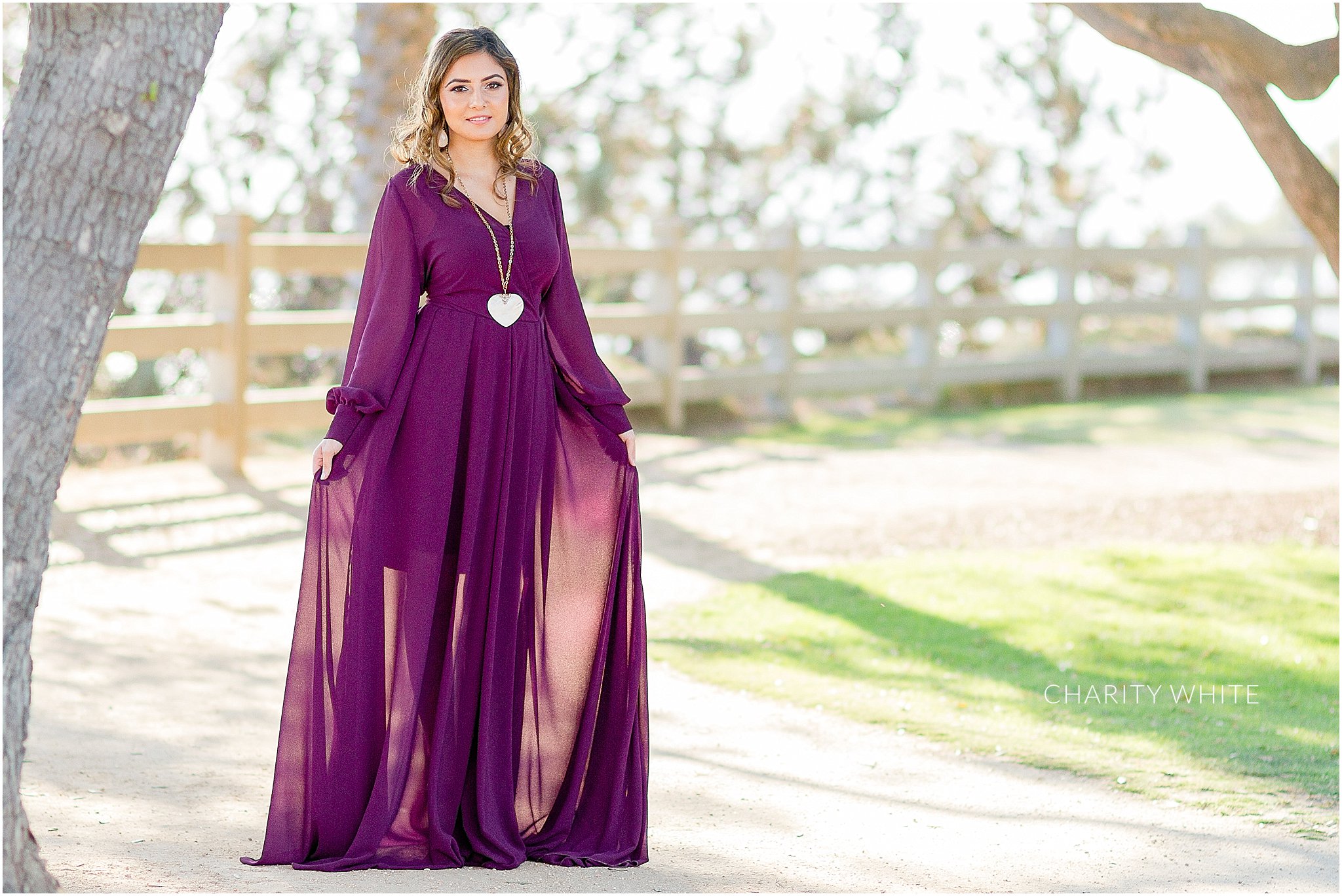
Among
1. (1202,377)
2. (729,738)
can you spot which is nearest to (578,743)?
(729,738)

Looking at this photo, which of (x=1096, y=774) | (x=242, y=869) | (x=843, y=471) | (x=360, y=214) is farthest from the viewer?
(x=360, y=214)

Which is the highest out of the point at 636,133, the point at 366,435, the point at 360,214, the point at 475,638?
the point at 636,133

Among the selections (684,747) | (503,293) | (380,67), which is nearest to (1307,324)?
(380,67)

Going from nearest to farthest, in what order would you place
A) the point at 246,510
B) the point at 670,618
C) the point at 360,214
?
1. the point at 670,618
2. the point at 246,510
3. the point at 360,214

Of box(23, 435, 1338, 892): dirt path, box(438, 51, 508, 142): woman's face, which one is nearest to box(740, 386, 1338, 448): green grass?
box(23, 435, 1338, 892): dirt path

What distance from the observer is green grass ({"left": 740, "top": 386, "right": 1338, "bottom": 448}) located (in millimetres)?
10688

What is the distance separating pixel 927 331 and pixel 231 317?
6588 mm

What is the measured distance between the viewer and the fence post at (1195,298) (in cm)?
1454

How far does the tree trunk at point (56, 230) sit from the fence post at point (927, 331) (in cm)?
1055

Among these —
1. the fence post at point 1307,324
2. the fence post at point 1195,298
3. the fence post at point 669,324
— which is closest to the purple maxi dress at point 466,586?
the fence post at point 669,324

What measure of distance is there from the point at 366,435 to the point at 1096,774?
2.33 meters

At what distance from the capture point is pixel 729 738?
4406 millimetres

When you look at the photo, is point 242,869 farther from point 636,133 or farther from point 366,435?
point 636,133

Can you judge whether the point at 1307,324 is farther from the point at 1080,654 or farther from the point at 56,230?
the point at 56,230
